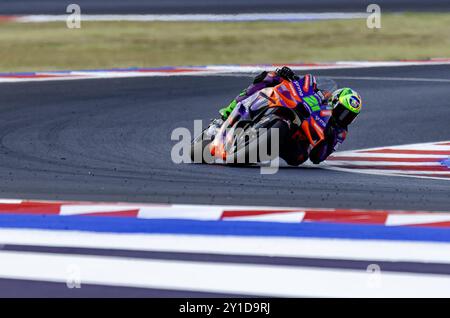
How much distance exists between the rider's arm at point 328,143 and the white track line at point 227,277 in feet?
13.8

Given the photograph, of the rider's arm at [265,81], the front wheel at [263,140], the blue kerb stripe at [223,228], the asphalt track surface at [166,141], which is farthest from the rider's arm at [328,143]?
the blue kerb stripe at [223,228]

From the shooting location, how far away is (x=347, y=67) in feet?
60.1

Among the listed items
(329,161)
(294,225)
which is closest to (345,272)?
(294,225)

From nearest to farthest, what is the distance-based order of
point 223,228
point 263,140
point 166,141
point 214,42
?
point 223,228
point 263,140
point 166,141
point 214,42

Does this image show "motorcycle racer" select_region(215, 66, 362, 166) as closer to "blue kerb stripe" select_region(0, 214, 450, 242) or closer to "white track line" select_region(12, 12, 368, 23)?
"blue kerb stripe" select_region(0, 214, 450, 242)

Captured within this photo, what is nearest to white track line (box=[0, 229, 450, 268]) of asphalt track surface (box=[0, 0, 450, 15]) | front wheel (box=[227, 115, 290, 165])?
front wheel (box=[227, 115, 290, 165])

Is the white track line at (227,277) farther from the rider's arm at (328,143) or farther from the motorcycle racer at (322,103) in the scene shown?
the rider's arm at (328,143)

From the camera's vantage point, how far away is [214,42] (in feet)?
69.1

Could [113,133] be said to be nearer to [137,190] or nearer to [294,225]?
[137,190]

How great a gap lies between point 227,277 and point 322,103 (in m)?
4.63

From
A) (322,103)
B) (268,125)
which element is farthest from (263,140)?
(322,103)

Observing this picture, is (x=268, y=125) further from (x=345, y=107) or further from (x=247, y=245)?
(x=247, y=245)

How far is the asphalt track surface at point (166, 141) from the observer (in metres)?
8.99
